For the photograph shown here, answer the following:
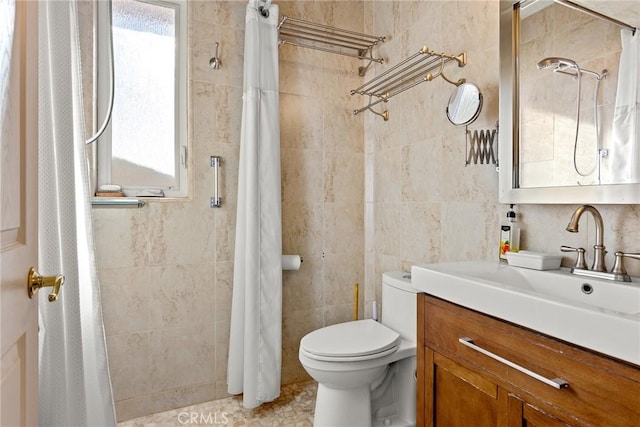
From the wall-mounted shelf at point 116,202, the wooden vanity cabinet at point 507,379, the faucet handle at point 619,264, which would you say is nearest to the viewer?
the wooden vanity cabinet at point 507,379

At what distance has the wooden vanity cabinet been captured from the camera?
2.37 ft

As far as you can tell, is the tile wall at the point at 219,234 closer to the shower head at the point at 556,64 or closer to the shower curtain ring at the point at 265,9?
the shower curtain ring at the point at 265,9

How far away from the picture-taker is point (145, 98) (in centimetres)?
196

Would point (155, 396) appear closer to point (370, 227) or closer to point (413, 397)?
point (413, 397)

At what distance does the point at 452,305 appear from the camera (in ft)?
3.61

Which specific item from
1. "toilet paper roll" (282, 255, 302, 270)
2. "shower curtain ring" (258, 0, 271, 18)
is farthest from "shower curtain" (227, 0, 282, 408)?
"toilet paper roll" (282, 255, 302, 270)

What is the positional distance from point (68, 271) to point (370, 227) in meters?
1.67

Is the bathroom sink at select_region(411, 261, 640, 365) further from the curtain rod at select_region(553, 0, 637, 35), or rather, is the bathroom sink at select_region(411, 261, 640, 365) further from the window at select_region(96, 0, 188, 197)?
the window at select_region(96, 0, 188, 197)

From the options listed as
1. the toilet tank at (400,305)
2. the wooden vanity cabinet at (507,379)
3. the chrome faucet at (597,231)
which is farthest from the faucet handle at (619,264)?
the toilet tank at (400,305)

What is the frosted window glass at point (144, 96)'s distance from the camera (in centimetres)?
191

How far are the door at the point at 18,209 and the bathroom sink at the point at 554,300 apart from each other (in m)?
0.99

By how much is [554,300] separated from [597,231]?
0.52 metres

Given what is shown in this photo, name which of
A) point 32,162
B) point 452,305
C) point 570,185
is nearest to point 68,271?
point 32,162

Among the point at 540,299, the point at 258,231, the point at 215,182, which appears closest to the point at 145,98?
the point at 215,182
